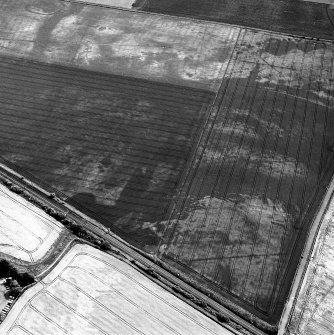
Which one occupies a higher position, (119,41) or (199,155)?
(119,41)

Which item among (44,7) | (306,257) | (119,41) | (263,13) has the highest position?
(44,7)

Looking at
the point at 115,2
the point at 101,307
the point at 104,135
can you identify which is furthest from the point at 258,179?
the point at 115,2

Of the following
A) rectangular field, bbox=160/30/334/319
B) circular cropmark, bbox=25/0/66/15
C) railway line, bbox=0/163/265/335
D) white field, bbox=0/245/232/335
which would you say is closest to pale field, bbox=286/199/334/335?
rectangular field, bbox=160/30/334/319

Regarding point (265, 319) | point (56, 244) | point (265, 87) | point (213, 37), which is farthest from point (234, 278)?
point (213, 37)

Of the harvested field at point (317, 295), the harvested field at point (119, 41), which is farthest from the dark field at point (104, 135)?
the harvested field at point (317, 295)

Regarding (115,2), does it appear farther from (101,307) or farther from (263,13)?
(101,307)

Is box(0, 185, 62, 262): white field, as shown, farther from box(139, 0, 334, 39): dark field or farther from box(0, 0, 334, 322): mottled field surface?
box(139, 0, 334, 39): dark field
